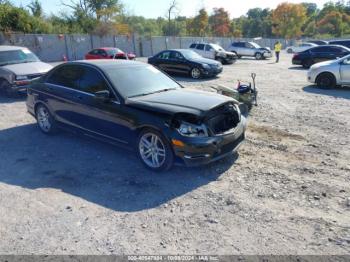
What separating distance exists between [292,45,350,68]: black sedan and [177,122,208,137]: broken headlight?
700 inches

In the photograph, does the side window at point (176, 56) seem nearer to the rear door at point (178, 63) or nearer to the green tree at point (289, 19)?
the rear door at point (178, 63)

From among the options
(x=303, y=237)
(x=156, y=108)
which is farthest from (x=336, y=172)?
(x=156, y=108)

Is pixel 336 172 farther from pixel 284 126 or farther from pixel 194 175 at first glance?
pixel 284 126

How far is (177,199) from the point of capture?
4398 millimetres

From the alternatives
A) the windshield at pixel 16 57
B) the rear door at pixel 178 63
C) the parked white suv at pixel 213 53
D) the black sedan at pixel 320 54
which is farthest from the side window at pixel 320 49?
the windshield at pixel 16 57

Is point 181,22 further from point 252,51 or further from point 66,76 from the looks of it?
point 66,76

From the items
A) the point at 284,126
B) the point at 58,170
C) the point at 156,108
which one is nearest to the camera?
the point at 156,108

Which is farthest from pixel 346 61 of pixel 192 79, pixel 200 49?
pixel 200 49

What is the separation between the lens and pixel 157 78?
20.7 feet

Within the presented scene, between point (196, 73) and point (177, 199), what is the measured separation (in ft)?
40.4

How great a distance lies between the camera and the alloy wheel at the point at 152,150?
200 inches

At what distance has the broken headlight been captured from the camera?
190 inches

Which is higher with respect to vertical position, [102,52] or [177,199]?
[102,52]

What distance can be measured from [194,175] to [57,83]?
3538mm
